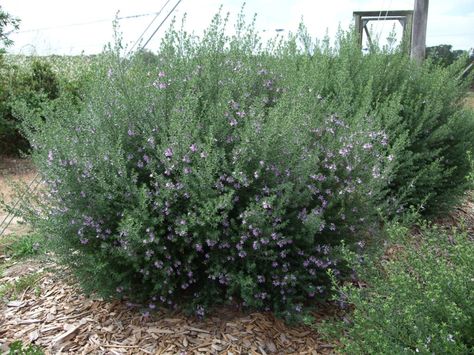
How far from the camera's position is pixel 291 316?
123 inches

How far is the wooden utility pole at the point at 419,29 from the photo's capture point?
255 inches

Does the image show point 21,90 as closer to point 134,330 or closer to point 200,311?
point 134,330

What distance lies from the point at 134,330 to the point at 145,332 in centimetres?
8

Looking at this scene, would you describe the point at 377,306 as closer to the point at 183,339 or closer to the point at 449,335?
the point at 449,335

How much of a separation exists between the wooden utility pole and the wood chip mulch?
4.48 metres

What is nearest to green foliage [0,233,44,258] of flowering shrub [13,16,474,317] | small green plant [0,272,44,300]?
small green plant [0,272,44,300]

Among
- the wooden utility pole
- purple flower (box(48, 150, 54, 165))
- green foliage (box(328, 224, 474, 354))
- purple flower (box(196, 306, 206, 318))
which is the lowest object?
purple flower (box(196, 306, 206, 318))

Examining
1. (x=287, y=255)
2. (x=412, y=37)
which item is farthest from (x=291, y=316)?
(x=412, y=37)

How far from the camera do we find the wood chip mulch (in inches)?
120

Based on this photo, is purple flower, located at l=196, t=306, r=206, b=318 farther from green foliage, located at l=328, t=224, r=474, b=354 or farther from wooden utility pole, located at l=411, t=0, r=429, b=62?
wooden utility pole, located at l=411, t=0, r=429, b=62

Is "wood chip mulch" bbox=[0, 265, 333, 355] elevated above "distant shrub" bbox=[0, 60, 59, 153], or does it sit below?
below

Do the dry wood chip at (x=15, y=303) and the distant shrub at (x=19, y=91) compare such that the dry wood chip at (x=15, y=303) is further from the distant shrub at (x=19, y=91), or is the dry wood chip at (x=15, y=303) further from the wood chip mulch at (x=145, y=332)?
the distant shrub at (x=19, y=91)

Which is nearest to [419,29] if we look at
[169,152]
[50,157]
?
[169,152]

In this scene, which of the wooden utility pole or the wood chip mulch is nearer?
the wood chip mulch
